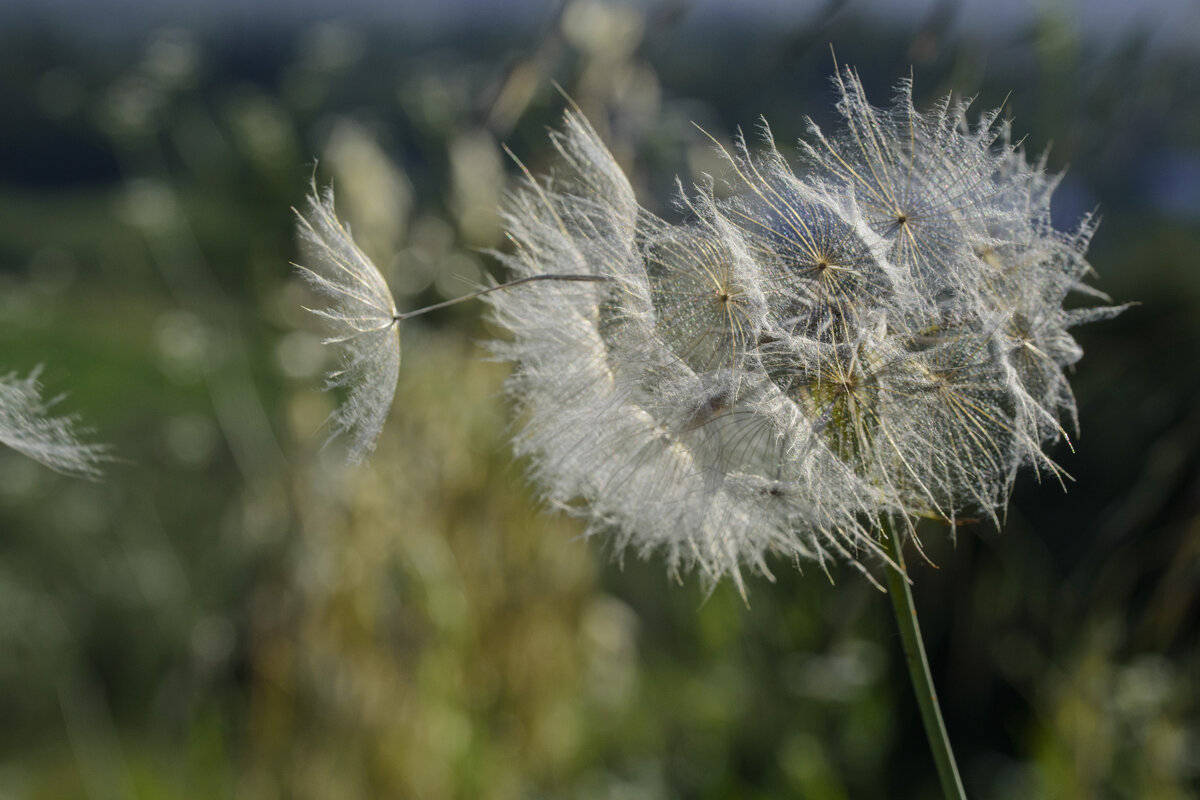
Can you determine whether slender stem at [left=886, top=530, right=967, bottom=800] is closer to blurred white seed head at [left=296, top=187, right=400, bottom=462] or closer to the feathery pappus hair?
the feathery pappus hair

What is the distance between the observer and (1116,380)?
2.35m

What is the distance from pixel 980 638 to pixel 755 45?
168cm

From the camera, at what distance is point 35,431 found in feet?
1.98

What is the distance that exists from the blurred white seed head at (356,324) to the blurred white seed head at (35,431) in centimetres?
14

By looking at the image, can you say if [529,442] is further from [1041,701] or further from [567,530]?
[1041,701]

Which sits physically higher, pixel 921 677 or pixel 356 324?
pixel 356 324

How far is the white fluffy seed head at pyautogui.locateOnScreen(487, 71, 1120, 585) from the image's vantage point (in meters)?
0.55

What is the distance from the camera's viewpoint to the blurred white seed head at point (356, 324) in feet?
1.93

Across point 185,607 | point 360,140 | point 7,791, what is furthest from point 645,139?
point 7,791

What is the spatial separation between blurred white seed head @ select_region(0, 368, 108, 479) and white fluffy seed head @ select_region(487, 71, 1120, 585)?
26cm

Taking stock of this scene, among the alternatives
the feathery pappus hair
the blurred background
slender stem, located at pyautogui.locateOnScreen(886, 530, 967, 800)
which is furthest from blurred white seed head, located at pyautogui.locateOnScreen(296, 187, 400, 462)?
the blurred background

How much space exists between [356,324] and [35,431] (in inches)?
7.9

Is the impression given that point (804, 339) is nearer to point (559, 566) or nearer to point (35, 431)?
point (35, 431)

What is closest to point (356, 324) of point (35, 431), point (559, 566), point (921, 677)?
point (35, 431)
